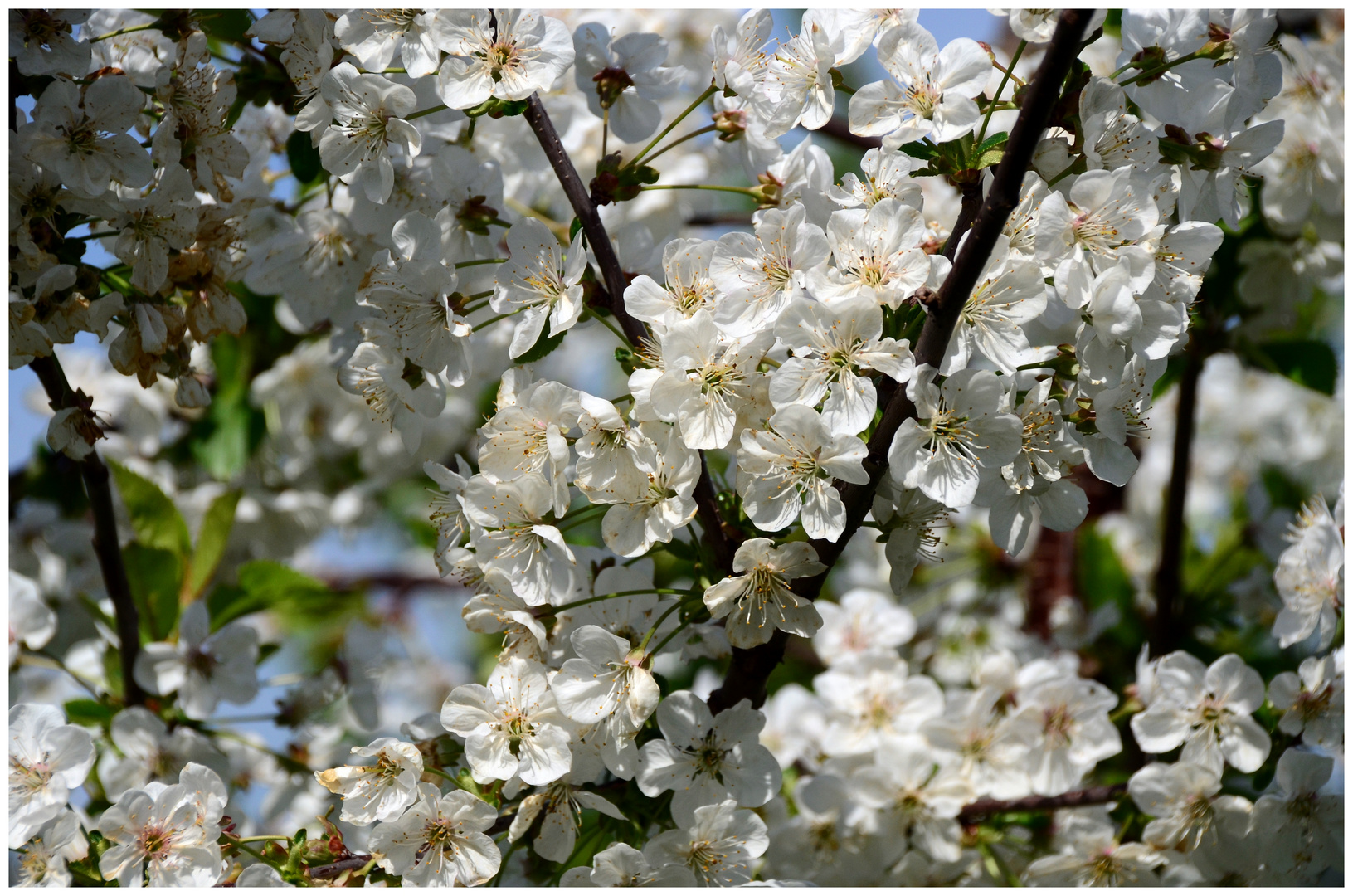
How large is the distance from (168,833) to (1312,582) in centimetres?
201

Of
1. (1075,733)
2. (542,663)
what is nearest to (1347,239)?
(1075,733)

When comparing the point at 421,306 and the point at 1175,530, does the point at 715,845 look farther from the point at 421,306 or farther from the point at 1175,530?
the point at 1175,530

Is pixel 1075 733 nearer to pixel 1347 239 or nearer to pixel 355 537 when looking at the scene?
pixel 1347 239

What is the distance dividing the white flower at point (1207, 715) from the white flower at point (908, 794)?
1.31 feet

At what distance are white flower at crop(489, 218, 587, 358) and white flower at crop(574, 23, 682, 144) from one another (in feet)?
1.05

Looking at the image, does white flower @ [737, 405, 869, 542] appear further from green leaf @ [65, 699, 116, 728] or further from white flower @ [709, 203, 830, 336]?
green leaf @ [65, 699, 116, 728]

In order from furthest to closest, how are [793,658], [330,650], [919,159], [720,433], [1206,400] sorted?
[1206,400] → [330,650] → [793,658] → [919,159] → [720,433]

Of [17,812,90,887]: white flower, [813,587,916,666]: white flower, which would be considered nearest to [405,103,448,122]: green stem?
[17,812,90,887]: white flower

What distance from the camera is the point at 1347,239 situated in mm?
2258

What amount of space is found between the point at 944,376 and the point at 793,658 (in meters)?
2.08

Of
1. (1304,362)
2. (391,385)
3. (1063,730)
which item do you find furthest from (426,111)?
(1304,362)

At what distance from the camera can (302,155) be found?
1.96m

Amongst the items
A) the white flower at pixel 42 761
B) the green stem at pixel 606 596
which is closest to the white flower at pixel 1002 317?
the green stem at pixel 606 596

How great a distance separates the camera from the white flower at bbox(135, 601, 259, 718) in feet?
6.73
